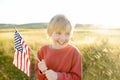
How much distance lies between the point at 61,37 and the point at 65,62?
288mm

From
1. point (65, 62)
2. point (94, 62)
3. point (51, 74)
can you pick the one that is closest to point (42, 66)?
point (51, 74)

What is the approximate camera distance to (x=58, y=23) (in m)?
4.04

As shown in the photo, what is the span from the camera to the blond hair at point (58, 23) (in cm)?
401

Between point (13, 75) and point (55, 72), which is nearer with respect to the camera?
point (55, 72)

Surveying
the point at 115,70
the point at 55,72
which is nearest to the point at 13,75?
the point at 115,70

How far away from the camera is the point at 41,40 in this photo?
9508mm

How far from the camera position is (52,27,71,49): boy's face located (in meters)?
3.99

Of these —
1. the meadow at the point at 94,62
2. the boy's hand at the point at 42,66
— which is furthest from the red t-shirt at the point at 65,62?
the meadow at the point at 94,62

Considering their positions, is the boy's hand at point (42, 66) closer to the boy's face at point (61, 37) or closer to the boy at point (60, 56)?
the boy at point (60, 56)

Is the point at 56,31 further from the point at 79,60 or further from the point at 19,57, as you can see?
the point at 19,57

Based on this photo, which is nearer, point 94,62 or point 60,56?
point 60,56

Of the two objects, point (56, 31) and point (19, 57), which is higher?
point (56, 31)

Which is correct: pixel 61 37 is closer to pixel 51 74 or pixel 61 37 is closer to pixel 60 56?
pixel 60 56

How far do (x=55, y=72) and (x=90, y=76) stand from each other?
11.7 feet
